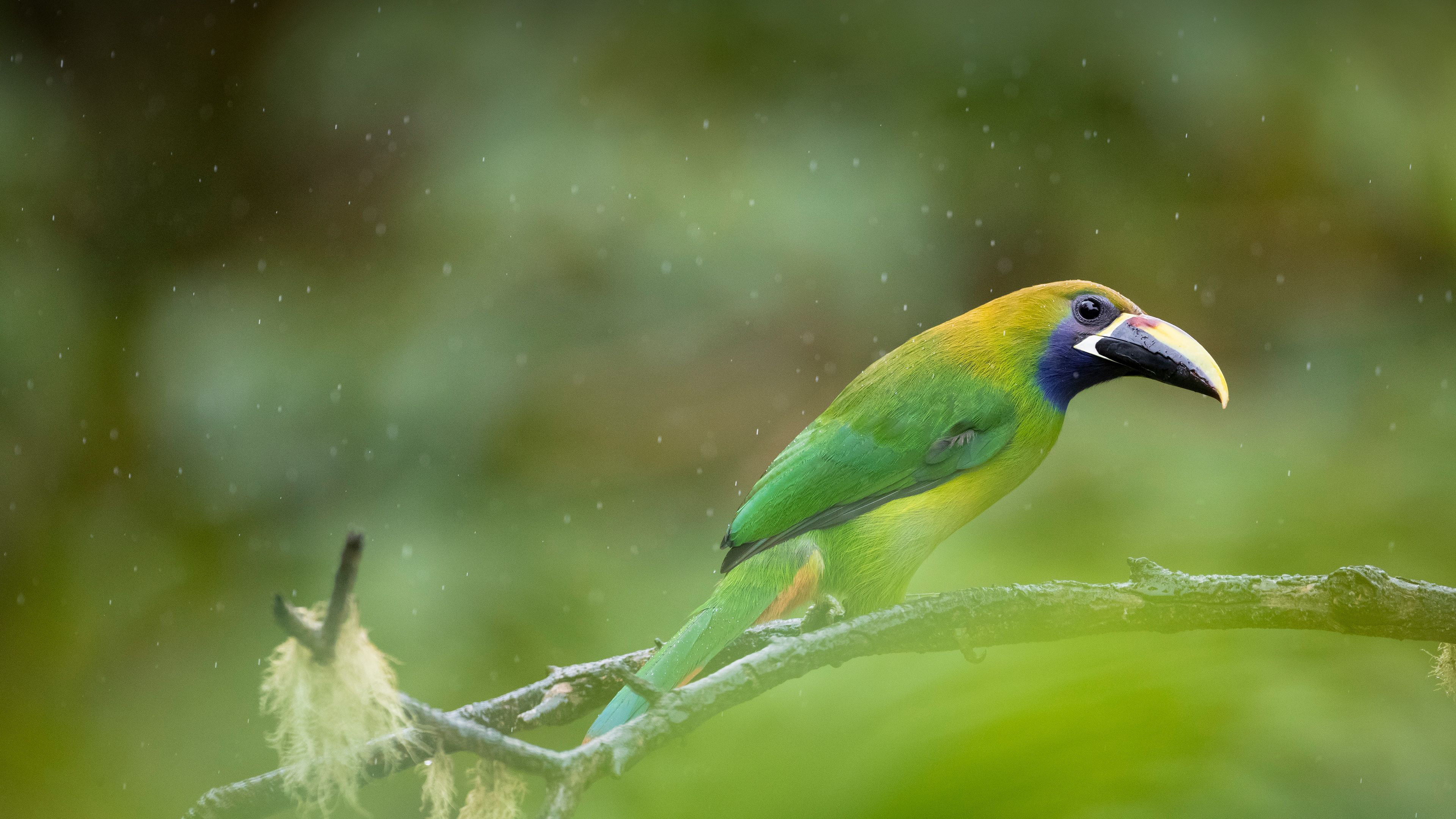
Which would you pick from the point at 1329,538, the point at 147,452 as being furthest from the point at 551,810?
the point at 147,452

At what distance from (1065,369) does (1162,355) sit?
0.18 m

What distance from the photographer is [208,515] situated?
3049 millimetres

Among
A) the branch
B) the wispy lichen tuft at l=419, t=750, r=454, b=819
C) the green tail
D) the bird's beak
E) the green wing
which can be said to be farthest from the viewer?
the green wing

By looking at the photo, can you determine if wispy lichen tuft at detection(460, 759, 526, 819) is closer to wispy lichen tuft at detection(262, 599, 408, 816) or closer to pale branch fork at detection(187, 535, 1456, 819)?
pale branch fork at detection(187, 535, 1456, 819)

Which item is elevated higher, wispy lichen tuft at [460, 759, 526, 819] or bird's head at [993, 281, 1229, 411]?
bird's head at [993, 281, 1229, 411]

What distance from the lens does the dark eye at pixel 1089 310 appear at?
152 centimetres

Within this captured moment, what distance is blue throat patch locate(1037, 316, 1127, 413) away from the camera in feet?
5.03

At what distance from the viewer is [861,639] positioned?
1.27 m

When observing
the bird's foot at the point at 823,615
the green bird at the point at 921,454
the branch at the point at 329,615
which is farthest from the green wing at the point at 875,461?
the branch at the point at 329,615

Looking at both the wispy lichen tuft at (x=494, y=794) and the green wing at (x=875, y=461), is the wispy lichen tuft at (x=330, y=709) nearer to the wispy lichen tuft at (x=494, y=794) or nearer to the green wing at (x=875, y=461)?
the wispy lichen tuft at (x=494, y=794)

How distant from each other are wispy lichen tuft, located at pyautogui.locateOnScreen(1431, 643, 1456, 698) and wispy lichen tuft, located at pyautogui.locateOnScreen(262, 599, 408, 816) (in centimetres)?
106

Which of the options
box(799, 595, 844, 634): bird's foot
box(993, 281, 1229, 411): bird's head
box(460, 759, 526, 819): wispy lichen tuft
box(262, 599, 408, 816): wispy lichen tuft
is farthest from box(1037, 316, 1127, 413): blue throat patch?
box(262, 599, 408, 816): wispy lichen tuft

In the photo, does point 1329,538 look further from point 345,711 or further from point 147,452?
point 147,452

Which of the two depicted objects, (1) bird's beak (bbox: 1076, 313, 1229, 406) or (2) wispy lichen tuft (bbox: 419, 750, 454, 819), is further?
(1) bird's beak (bbox: 1076, 313, 1229, 406)
